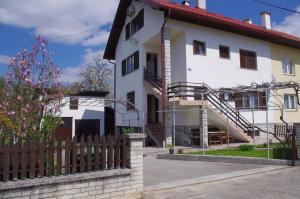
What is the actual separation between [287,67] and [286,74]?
77cm

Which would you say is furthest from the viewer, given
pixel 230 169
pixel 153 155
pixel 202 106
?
pixel 202 106

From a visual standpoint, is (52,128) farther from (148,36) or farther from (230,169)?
(148,36)

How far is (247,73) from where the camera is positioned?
21.2 m

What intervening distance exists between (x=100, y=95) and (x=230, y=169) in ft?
75.2

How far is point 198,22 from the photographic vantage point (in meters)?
18.8

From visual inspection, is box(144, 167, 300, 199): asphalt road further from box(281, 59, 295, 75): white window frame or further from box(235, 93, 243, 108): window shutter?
box(281, 59, 295, 75): white window frame

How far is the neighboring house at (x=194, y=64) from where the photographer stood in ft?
59.5

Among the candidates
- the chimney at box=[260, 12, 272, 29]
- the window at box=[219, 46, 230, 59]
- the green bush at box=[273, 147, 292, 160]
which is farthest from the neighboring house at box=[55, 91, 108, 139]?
the green bush at box=[273, 147, 292, 160]


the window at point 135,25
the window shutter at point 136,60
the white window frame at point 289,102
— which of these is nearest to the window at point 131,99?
the window shutter at point 136,60

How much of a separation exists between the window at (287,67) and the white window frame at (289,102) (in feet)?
6.14

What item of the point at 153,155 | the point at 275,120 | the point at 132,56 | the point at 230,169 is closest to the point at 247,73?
the point at 275,120

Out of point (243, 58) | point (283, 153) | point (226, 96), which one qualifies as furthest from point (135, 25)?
point (283, 153)

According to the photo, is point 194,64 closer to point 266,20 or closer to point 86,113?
point 266,20

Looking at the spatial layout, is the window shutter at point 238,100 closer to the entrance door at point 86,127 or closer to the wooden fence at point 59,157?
the entrance door at point 86,127
